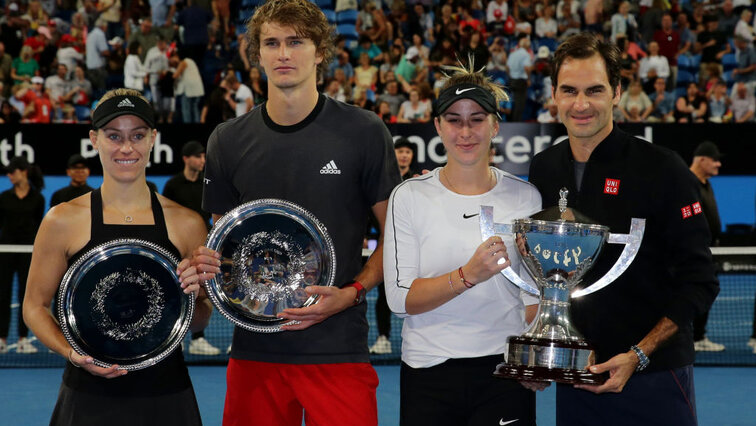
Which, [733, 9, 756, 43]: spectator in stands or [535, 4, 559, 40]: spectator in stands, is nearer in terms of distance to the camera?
[733, 9, 756, 43]: spectator in stands

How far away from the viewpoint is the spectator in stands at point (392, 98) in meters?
16.5

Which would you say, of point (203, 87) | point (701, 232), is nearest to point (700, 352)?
point (701, 232)

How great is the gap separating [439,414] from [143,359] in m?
1.21

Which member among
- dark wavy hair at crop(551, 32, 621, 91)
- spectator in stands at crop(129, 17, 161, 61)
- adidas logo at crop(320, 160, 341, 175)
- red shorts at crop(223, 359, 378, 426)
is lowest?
red shorts at crop(223, 359, 378, 426)

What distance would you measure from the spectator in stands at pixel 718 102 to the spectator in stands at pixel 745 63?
110 cm

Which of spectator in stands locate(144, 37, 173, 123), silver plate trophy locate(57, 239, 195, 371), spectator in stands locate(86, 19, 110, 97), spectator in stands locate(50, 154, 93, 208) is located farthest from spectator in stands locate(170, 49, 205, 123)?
silver plate trophy locate(57, 239, 195, 371)

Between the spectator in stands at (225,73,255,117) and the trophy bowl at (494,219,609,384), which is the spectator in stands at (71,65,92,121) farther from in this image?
the trophy bowl at (494,219,609,384)

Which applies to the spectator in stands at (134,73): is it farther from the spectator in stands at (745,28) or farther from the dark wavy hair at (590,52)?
the dark wavy hair at (590,52)

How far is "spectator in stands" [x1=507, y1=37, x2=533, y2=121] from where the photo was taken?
17000 millimetres

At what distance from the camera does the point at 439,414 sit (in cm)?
369

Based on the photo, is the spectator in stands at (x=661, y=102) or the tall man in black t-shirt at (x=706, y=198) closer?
the tall man in black t-shirt at (x=706, y=198)

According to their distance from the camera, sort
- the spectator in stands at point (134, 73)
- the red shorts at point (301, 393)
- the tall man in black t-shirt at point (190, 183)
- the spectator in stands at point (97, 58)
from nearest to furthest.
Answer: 1. the red shorts at point (301, 393)
2. the tall man in black t-shirt at point (190, 183)
3. the spectator in stands at point (134, 73)
4. the spectator in stands at point (97, 58)

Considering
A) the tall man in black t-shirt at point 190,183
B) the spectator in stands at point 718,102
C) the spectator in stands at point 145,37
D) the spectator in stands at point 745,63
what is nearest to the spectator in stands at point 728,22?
the spectator in stands at point 745,63

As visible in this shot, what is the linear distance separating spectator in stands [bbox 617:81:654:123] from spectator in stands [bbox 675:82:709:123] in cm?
52
